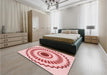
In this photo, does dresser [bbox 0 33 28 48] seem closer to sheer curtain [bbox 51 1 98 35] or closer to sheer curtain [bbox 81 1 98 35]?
sheer curtain [bbox 51 1 98 35]

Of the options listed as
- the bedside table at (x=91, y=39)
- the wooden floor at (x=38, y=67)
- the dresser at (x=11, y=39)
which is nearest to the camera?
the wooden floor at (x=38, y=67)

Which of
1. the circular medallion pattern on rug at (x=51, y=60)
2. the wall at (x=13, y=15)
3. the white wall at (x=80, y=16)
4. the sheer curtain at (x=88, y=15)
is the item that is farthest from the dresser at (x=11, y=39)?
the sheer curtain at (x=88, y=15)

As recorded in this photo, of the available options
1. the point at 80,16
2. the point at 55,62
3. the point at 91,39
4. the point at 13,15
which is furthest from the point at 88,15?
the point at 13,15

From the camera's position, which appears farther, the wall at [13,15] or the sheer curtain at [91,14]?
the sheer curtain at [91,14]

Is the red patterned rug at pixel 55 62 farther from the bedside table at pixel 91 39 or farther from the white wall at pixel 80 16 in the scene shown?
the white wall at pixel 80 16

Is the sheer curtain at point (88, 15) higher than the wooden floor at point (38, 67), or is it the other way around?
the sheer curtain at point (88, 15)

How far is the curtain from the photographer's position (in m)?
3.05

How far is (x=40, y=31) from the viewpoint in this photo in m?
4.61

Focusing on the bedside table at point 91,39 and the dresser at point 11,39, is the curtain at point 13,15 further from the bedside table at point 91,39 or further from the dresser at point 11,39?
the bedside table at point 91,39

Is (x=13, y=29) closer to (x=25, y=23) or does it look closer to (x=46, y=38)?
(x=25, y=23)

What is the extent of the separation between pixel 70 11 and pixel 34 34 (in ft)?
11.9

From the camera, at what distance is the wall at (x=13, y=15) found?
305 cm

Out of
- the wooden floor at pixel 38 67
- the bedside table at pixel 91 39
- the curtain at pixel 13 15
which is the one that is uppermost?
the curtain at pixel 13 15

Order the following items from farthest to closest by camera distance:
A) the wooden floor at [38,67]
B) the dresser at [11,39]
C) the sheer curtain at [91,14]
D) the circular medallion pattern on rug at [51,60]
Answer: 1. the sheer curtain at [91,14]
2. the dresser at [11,39]
3. the circular medallion pattern on rug at [51,60]
4. the wooden floor at [38,67]
